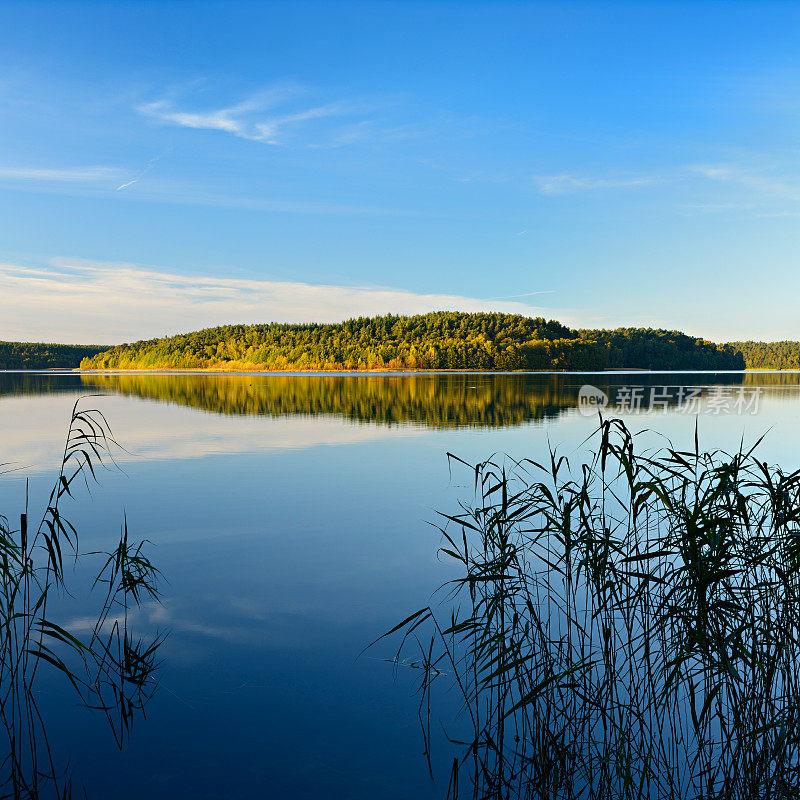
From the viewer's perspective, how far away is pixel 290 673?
240 inches

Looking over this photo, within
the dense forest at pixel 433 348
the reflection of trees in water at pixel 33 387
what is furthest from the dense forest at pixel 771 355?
the reflection of trees in water at pixel 33 387

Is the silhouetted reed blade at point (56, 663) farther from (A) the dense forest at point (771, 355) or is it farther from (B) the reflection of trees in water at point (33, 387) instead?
(A) the dense forest at point (771, 355)

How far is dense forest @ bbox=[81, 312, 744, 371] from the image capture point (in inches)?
5394

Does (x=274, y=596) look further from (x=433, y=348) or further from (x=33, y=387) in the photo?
(x=433, y=348)

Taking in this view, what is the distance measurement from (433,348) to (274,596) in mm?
131667

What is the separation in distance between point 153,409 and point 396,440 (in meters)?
19.9

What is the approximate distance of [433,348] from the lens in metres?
139

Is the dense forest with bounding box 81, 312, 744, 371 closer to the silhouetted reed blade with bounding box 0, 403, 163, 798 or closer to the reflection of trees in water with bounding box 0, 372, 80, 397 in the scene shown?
the reflection of trees in water with bounding box 0, 372, 80, 397


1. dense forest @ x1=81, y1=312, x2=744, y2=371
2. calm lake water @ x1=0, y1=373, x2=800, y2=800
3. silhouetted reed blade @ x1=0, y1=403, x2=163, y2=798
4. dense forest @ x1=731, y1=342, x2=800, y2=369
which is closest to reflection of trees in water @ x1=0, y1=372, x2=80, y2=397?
calm lake water @ x1=0, y1=373, x2=800, y2=800

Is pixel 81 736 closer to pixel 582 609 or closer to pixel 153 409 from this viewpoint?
pixel 582 609

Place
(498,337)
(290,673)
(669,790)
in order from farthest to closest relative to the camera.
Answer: (498,337)
(290,673)
(669,790)

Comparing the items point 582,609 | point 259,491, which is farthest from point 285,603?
point 259,491

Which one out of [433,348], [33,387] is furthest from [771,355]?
[33,387]

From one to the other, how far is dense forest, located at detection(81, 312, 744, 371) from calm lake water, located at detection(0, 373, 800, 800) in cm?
11463
